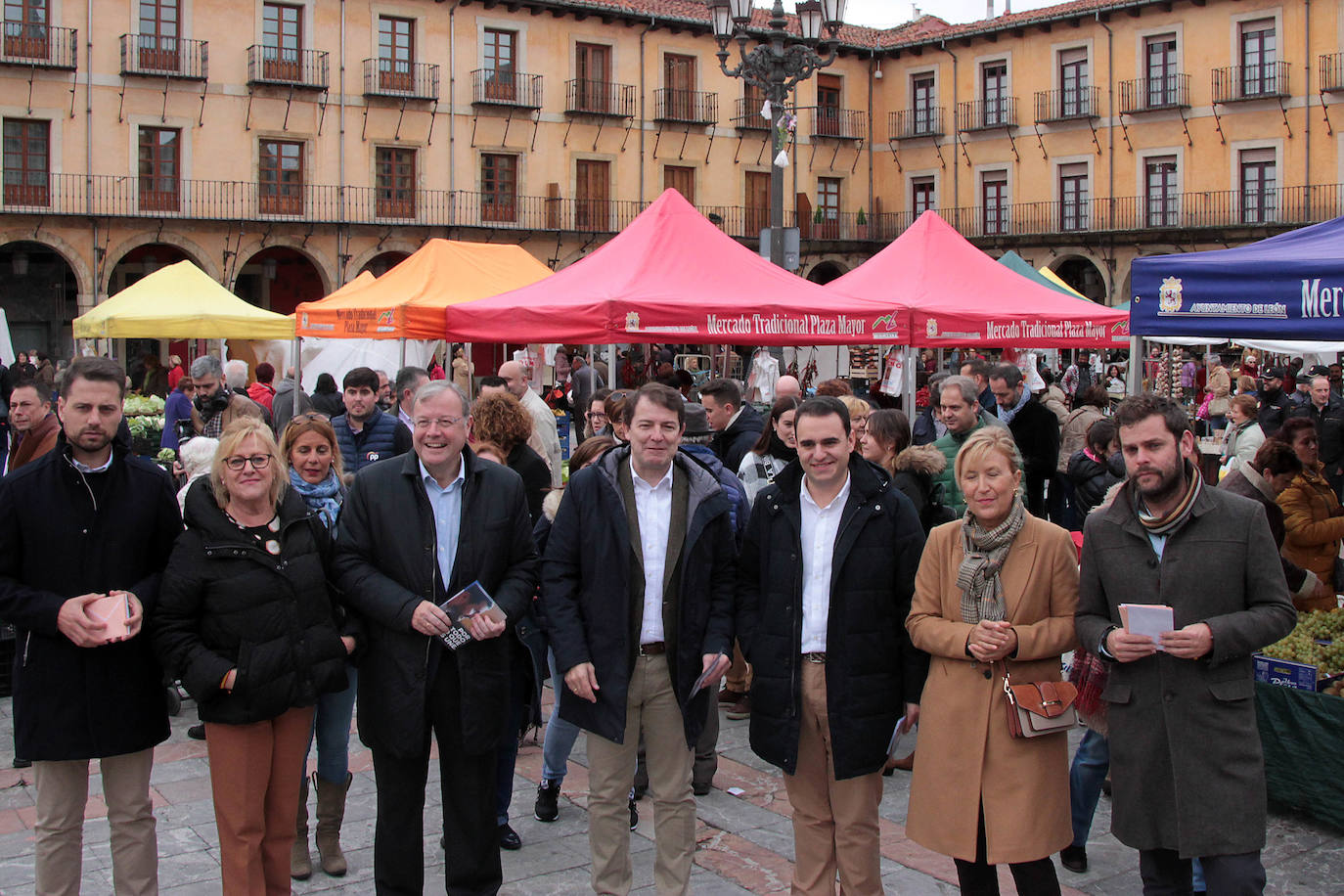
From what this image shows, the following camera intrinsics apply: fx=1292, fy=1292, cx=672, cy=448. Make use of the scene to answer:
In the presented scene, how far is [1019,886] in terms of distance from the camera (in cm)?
361

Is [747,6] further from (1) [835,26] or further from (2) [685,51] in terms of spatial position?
(2) [685,51]

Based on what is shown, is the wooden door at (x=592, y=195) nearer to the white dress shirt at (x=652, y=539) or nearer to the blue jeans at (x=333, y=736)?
the blue jeans at (x=333, y=736)

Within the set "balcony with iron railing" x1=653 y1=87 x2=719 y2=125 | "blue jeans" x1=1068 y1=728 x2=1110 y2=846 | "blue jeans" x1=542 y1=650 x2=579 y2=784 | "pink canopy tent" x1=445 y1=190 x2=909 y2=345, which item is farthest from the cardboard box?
"balcony with iron railing" x1=653 y1=87 x2=719 y2=125

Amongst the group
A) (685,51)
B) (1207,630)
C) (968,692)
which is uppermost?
(685,51)

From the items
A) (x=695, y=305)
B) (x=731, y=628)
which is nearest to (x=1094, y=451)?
(x=695, y=305)

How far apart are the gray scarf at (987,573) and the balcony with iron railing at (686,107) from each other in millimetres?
29721

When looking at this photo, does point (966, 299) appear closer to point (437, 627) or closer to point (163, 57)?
point (437, 627)

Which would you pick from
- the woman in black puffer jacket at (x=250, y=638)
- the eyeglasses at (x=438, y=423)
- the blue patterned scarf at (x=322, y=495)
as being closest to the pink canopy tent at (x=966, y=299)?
the blue patterned scarf at (x=322, y=495)

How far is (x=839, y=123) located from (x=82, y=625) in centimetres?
3416

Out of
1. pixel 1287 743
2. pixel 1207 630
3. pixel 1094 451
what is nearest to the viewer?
pixel 1207 630

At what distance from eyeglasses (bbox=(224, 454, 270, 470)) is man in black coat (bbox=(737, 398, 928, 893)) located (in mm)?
1524

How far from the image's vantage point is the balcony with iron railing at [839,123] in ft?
116

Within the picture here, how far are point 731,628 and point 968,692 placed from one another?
810 millimetres

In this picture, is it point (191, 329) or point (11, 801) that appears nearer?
point (11, 801)
